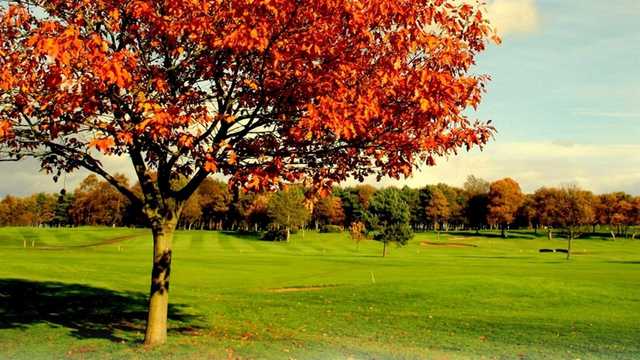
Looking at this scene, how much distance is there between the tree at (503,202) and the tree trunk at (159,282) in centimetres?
14377

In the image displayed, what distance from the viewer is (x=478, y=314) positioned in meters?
27.7

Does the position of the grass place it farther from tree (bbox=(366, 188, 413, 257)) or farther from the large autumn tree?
tree (bbox=(366, 188, 413, 257))

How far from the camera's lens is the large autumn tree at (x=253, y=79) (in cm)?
1237

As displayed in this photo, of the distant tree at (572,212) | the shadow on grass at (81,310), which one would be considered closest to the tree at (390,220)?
the distant tree at (572,212)

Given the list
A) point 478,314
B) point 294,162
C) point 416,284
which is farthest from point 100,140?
point 416,284

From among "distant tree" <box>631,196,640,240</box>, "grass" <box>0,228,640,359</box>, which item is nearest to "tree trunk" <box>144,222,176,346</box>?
"grass" <box>0,228,640,359</box>

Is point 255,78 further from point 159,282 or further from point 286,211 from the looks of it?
point 286,211

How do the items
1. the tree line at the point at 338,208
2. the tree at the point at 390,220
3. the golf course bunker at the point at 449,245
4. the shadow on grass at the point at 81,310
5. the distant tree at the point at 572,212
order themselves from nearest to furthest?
1. the shadow on grass at the point at 81,310
2. the tree at the point at 390,220
3. the distant tree at the point at 572,212
4. the golf course bunker at the point at 449,245
5. the tree line at the point at 338,208

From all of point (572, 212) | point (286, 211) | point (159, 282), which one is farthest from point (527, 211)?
point (159, 282)

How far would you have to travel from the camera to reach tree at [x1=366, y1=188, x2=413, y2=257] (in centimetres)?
8488

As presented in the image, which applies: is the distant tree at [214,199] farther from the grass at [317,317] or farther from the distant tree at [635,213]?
the grass at [317,317]

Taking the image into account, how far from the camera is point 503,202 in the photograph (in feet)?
518

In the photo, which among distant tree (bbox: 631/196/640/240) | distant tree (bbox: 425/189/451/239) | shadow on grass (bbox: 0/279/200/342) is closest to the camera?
shadow on grass (bbox: 0/279/200/342)

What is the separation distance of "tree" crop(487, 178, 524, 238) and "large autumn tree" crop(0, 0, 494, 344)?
14473 centimetres
